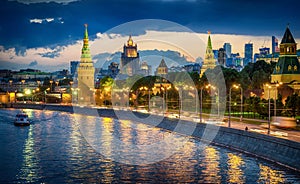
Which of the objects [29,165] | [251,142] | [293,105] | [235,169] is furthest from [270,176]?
[293,105]

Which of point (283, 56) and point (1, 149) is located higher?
point (283, 56)

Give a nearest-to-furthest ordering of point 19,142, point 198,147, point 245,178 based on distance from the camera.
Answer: point 245,178
point 198,147
point 19,142

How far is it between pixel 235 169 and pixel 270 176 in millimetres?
3017

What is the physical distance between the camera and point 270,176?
1221 inches

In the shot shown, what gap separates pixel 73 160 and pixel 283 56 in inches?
2245

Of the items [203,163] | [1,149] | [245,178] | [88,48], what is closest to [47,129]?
[1,149]

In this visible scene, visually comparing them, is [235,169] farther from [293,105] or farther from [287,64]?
[287,64]

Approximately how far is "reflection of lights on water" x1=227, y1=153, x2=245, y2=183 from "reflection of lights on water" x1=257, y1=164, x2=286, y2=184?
1201 mm

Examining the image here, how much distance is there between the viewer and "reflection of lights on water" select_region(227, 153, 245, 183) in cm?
3050

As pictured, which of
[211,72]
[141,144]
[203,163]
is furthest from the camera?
→ [211,72]

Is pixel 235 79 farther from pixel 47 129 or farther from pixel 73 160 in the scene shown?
pixel 73 160

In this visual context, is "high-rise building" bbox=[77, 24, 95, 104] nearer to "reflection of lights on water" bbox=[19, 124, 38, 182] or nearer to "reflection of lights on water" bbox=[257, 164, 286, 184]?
"reflection of lights on water" bbox=[19, 124, 38, 182]

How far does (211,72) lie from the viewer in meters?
98.2

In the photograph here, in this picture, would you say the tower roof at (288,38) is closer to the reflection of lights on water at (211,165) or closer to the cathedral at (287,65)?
the cathedral at (287,65)
